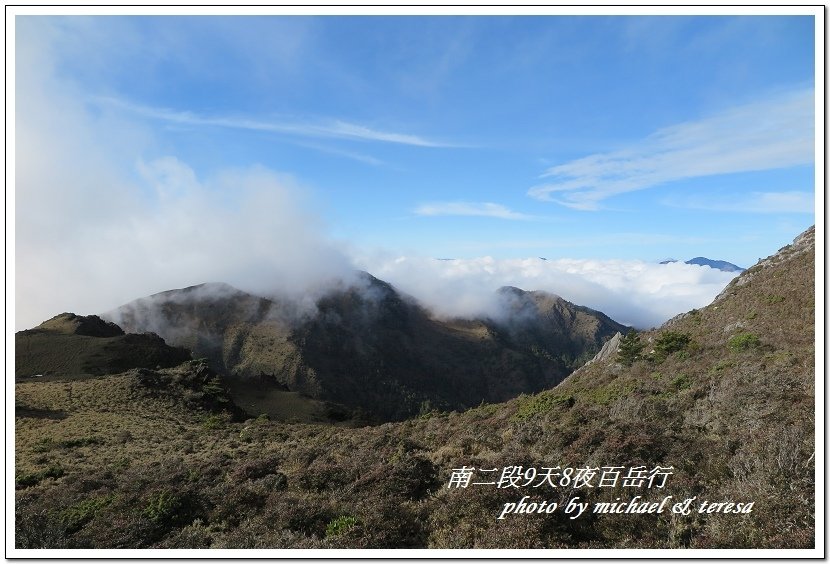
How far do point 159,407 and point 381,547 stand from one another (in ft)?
167

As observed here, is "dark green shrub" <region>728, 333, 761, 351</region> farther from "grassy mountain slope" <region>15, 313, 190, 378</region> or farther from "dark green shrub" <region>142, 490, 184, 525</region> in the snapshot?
"grassy mountain slope" <region>15, 313, 190, 378</region>

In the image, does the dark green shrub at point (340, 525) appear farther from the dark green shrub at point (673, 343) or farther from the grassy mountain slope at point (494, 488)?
the dark green shrub at point (673, 343)

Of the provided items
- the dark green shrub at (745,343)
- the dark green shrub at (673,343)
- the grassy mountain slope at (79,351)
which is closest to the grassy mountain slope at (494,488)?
the dark green shrub at (745,343)

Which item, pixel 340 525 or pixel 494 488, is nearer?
pixel 340 525

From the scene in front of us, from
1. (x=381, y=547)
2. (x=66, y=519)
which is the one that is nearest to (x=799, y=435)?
(x=381, y=547)

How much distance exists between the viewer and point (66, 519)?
1033 cm

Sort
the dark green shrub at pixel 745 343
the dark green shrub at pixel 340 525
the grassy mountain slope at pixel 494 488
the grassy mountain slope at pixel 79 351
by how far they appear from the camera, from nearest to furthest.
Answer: the grassy mountain slope at pixel 494 488 → the dark green shrub at pixel 340 525 → the dark green shrub at pixel 745 343 → the grassy mountain slope at pixel 79 351

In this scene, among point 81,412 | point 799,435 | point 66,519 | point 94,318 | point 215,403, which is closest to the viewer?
point 799,435

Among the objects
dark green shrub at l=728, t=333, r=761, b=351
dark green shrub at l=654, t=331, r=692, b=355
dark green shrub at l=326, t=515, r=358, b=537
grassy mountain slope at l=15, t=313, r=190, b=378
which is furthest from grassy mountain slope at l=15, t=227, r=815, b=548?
grassy mountain slope at l=15, t=313, r=190, b=378

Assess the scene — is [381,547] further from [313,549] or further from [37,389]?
[37,389]

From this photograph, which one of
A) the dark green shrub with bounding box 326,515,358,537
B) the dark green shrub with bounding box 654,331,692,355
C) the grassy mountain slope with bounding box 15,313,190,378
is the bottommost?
the dark green shrub with bounding box 654,331,692,355

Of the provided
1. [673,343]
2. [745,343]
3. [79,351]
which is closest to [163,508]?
[745,343]

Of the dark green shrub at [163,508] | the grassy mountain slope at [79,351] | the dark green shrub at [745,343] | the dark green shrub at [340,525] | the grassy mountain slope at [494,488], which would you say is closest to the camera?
the grassy mountain slope at [494,488]

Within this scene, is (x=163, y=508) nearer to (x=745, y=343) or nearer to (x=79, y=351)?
(x=745, y=343)
